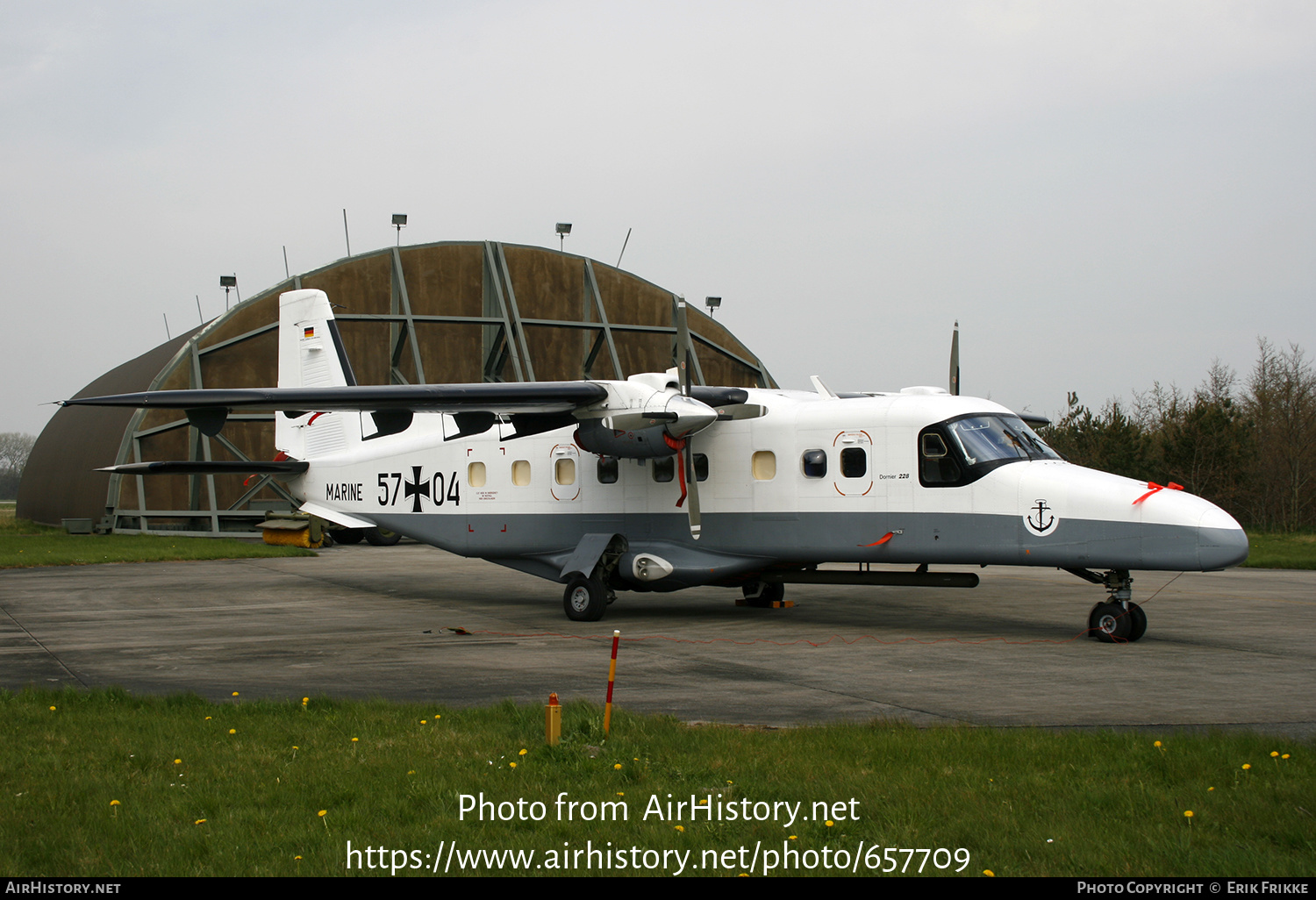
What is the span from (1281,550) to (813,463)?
1978 cm

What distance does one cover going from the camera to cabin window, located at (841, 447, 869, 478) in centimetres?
1410

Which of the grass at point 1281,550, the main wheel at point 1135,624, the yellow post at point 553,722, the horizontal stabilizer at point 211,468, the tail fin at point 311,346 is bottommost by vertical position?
the grass at point 1281,550

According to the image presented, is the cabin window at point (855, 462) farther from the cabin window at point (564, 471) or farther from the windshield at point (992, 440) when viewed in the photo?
the cabin window at point (564, 471)

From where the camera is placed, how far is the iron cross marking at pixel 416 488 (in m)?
18.4

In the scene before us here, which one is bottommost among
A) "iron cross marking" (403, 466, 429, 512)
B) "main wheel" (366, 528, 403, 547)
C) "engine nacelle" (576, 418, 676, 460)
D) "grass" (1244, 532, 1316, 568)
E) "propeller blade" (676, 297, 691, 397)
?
"grass" (1244, 532, 1316, 568)

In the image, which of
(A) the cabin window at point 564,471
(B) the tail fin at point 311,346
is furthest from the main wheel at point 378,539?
(A) the cabin window at point 564,471

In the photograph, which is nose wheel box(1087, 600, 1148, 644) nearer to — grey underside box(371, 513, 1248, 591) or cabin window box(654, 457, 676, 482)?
grey underside box(371, 513, 1248, 591)

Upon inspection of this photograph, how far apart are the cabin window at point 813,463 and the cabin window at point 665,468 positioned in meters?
2.05

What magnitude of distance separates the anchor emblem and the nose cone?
161cm

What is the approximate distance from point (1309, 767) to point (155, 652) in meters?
11.0

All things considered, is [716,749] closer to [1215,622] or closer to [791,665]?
[791,665]

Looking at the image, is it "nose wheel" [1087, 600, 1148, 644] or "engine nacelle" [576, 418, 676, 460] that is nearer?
"nose wheel" [1087, 600, 1148, 644]

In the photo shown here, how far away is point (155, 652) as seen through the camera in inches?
460

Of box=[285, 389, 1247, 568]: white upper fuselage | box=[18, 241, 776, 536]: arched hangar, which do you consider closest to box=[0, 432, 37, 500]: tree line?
box=[18, 241, 776, 536]: arched hangar
